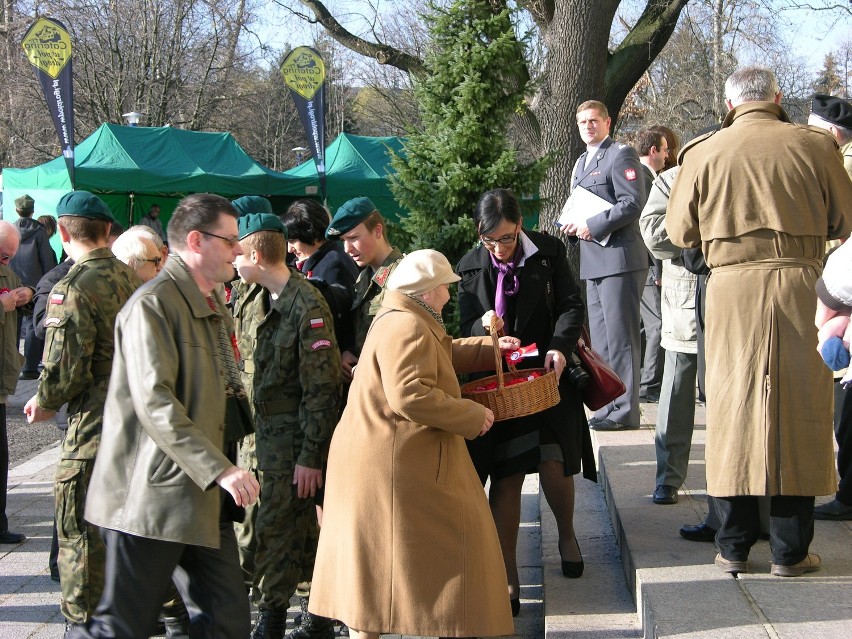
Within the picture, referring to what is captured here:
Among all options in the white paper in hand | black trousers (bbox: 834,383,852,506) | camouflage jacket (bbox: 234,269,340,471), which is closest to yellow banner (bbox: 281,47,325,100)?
the white paper in hand

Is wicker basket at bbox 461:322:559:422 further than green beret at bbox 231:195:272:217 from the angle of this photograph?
No

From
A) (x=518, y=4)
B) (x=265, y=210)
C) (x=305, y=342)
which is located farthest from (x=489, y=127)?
(x=518, y=4)

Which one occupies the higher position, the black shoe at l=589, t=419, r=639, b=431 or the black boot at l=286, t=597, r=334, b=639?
the black shoe at l=589, t=419, r=639, b=431

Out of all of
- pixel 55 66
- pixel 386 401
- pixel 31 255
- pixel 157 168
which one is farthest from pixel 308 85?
pixel 386 401

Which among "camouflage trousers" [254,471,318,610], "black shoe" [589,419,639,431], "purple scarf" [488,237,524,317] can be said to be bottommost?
"black shoe" [589,419,639,431]

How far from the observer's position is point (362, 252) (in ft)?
16.7

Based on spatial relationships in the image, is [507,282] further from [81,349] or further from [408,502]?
[81,349]

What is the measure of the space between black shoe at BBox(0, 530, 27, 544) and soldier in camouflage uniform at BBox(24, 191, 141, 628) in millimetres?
2019

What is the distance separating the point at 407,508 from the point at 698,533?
1830mm

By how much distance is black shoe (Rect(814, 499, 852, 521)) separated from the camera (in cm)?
504

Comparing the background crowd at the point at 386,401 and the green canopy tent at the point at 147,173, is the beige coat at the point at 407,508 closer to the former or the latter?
the background crowd at the point at 386,401

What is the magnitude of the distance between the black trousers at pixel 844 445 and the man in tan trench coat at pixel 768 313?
3.62 feet

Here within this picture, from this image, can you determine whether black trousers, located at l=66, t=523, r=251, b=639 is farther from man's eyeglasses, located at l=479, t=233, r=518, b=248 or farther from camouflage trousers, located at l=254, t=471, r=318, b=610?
man's eyeglasses, located at l=479, t=233, r=518, b=248

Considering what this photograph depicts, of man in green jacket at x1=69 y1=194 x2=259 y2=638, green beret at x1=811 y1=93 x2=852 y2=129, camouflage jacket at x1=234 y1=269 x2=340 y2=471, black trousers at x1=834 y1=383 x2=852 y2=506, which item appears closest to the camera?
man in green jacket at x1=69 y1=194 x2=259 y2=638
